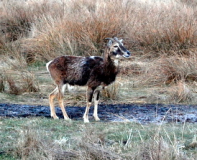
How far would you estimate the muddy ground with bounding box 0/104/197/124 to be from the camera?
9522 mm

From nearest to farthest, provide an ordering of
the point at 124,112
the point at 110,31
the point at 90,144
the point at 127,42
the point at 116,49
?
the point at 90,144, the point at 116,49, the point at 124,112, the point at 110,31, the point at 127,42

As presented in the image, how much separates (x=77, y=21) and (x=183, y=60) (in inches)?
169

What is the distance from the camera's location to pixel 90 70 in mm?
9648

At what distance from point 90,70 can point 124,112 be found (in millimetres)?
1252

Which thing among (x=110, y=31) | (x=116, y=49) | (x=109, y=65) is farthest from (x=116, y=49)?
(x=110, y=31)

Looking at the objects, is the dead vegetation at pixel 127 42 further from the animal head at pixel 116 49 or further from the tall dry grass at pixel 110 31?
the animal head at pixel 116 49

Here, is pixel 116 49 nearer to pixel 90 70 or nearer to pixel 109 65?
pixel 109 65

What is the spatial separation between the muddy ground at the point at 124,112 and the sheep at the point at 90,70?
445mm

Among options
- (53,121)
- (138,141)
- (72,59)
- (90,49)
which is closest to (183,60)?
(90,49)

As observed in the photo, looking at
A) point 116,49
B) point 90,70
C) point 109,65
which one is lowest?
point 90,70

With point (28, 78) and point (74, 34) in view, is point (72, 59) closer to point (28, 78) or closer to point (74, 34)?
point (28, 78)

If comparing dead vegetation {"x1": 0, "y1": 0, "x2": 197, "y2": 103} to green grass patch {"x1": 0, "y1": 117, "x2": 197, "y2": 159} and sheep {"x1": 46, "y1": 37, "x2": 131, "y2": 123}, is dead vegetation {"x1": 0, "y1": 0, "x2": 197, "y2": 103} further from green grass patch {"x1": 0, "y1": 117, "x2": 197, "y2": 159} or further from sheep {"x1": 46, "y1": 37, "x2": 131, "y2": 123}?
green grass patch {"x1": 0, "y1": 117, "x2": 197, "y2": 159}

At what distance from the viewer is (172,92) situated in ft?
39.0

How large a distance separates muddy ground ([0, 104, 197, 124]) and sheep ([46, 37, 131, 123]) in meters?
0.44
